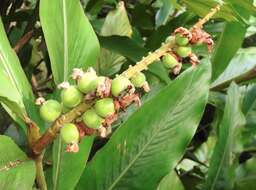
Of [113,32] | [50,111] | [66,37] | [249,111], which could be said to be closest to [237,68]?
[249,111]

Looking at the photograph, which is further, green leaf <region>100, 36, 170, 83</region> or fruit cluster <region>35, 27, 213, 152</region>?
green leaf <region>100, 36, 170, 83</region>

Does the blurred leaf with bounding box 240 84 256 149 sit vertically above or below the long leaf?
below

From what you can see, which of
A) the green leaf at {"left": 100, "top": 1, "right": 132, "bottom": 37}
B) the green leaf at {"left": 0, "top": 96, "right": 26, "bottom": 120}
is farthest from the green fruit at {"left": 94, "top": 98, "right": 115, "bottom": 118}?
the green leaf at {"left": 100, "top": 1, "right": 132, "bottom": 37}

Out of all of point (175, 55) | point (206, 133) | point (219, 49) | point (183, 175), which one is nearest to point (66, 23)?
point (175, 55)

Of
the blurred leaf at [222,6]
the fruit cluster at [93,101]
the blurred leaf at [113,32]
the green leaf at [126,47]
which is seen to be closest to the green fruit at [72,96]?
the fruit cluster at [93,101]

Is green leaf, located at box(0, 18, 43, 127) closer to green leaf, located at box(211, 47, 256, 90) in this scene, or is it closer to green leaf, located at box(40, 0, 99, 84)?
green leaf, located at box(40, 0, 99, 84)

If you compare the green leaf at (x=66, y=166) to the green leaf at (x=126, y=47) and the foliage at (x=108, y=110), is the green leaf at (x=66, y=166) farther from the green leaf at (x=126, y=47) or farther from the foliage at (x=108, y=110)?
the green leaf at (x=126, y=47)
